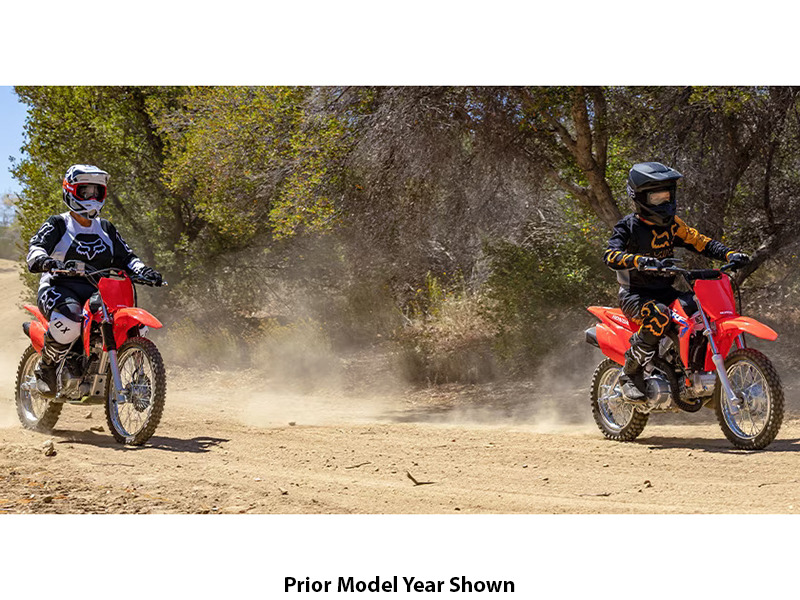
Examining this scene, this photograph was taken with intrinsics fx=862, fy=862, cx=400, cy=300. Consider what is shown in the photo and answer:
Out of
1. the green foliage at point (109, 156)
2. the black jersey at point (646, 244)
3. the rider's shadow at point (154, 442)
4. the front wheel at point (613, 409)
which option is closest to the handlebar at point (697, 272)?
the black jersey at point (646, 244)

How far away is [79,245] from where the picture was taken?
28.9 feet

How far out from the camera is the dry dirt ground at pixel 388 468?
5.88 meters

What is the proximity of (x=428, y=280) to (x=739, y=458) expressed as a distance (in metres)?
8.80

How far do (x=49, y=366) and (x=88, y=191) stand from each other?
1856mm

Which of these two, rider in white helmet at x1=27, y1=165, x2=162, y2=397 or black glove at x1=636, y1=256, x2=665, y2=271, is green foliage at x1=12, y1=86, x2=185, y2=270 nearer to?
rider in white helmet at x1=27, y1=165, x2=162, y2=397

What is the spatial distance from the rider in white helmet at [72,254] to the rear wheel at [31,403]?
515 mm

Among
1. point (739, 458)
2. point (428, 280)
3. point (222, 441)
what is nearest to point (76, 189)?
point (222, 441)

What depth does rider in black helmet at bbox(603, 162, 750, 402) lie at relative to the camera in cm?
805

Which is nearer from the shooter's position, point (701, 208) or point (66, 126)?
point (701, 208)

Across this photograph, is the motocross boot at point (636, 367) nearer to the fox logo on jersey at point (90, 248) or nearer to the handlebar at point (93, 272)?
the handlebar at point (93, 272)

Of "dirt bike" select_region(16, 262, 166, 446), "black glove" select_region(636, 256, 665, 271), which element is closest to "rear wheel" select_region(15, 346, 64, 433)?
"dirt bike" select_region(16, 262, 166, 446)

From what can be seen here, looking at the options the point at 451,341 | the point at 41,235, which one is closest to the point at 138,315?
the point at 41,235

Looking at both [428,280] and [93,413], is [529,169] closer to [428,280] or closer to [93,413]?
[428,280]

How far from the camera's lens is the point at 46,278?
Answer: 8.92 meters
